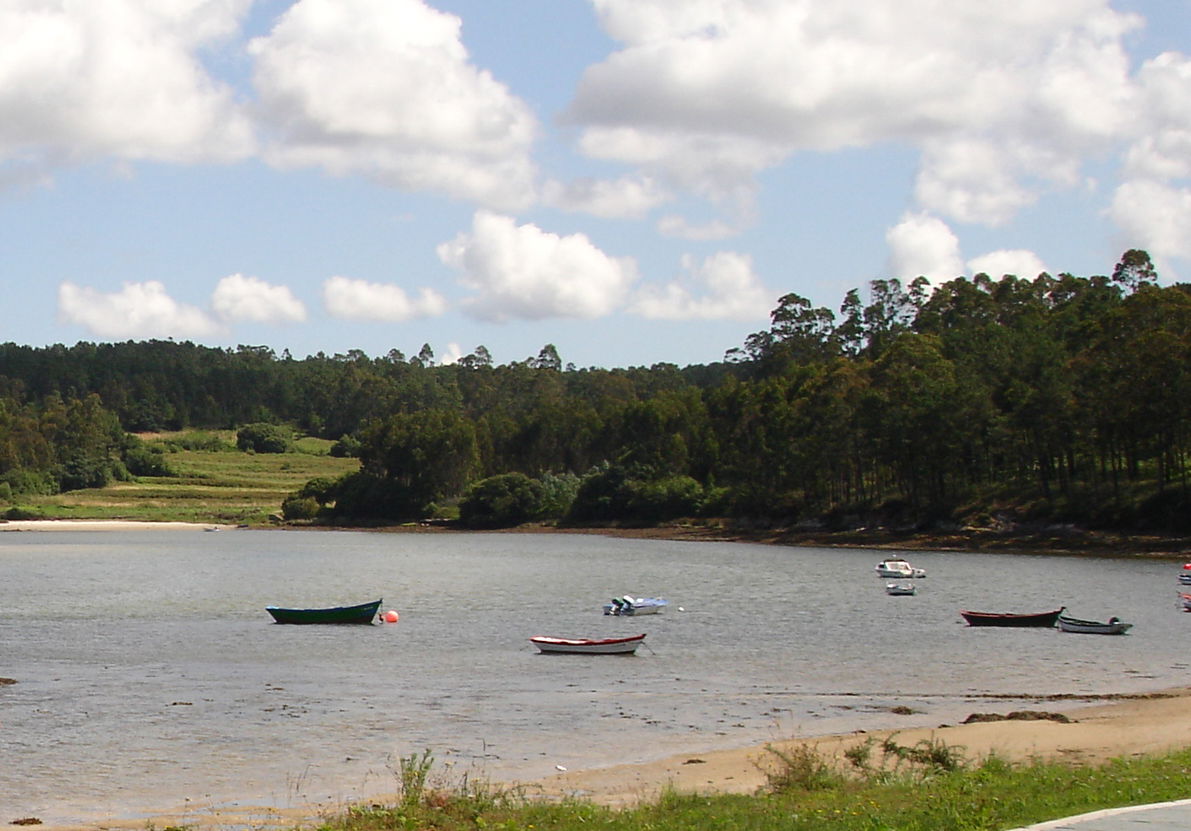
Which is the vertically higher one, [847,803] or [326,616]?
[847,803]

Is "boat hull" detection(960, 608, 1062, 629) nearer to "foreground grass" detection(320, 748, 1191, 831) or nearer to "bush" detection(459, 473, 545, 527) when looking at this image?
"foreground grass" detection(320, 748, 1191, 831)

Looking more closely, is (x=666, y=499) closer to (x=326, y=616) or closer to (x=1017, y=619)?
(x=326, y=616)

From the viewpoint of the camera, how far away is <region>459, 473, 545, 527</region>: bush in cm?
18588

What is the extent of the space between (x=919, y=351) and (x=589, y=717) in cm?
10899

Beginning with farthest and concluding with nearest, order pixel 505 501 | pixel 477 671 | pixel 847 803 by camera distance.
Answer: pixel 505 501 → pixel 477 671 → pixel 847 803

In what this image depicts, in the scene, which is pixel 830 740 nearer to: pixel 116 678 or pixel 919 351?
pixel 116 678

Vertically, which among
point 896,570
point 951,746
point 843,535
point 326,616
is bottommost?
point 843,535

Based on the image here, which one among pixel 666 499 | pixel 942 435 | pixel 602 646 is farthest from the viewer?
pixel 666 499

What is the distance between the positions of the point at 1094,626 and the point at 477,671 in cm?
2471

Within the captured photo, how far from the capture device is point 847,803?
61.4ft

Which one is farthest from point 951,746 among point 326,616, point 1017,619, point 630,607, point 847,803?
point 326,616

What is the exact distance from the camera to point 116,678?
4088 centimetres

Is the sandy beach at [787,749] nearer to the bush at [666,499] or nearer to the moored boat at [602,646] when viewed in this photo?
the moored boat at [602,646]

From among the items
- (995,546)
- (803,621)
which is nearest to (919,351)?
(995,546)
